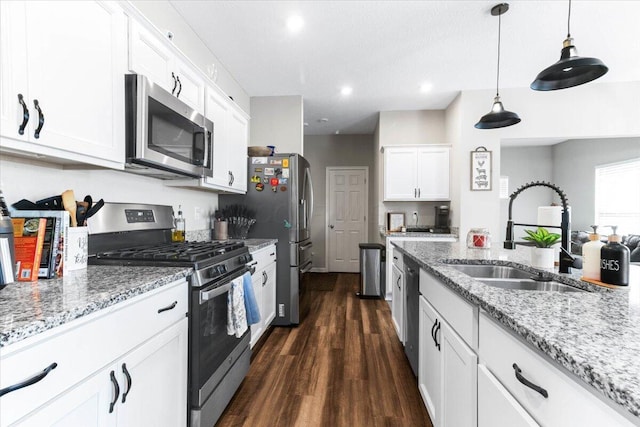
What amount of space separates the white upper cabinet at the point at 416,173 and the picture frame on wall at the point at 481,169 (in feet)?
1.49

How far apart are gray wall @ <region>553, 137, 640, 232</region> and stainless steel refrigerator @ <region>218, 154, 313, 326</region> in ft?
16.4

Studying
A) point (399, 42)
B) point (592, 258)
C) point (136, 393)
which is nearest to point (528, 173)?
point (399, 42)

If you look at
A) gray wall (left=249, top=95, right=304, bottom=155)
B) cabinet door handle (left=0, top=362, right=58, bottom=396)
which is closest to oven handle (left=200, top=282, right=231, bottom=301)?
cabinet door handle (left=0, top=362, right=58, bottom=396)

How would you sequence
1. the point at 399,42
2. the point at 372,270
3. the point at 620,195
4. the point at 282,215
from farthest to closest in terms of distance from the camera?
the point at 620,195 < the point at 372,270 < the point at 282,215 < the point at 399,42

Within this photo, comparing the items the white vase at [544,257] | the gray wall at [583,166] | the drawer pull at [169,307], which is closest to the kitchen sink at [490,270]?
the white vase at [544,257]

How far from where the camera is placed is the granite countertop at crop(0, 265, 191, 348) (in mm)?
686

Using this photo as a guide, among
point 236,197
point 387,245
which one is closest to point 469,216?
point 387,245

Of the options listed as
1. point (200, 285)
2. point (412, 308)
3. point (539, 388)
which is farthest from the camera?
point (412, 308)

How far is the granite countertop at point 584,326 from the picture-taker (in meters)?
0.49

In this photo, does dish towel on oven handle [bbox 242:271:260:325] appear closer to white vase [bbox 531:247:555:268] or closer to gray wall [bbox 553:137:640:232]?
white vase [bbox 531:247:555:268]

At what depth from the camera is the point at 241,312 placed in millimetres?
1729

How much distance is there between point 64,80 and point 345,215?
5138 millimetres

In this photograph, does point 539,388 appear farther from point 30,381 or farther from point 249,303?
point 249,303

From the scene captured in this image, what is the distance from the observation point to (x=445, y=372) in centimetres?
132
